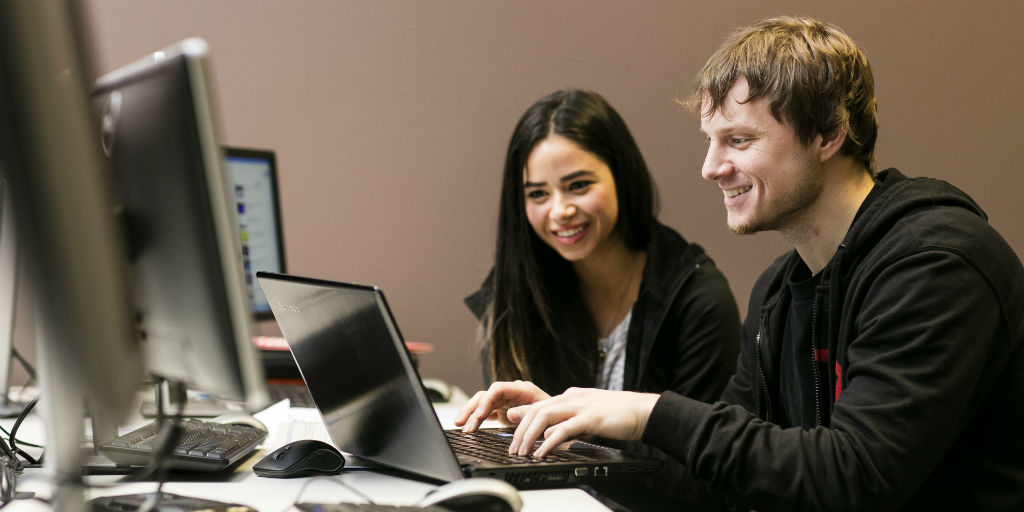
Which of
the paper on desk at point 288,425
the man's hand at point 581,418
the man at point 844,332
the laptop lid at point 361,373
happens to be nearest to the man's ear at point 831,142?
the man at point 844,332

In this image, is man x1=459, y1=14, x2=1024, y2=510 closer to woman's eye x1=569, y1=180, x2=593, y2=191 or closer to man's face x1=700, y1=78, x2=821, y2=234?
man's face x1=700, y1=78, x2=821, y2=234

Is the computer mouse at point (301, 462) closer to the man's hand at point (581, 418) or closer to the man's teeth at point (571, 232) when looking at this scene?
the man's hand at point (581, 418)

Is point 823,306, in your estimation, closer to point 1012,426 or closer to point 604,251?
point 1012,426

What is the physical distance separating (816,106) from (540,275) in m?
0.88

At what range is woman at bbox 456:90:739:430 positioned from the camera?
5.64 feet

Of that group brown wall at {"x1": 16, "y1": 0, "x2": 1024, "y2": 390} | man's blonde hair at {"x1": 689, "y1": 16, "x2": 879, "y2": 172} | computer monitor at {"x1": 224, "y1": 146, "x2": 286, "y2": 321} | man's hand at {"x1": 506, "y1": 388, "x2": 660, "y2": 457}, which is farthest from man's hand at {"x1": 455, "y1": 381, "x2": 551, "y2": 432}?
brown wall at {"x1": 16, "y1": 0, "x2": 1024, "y2": 390}

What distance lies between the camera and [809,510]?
3.13 ft

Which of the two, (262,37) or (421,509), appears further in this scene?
(262,37)

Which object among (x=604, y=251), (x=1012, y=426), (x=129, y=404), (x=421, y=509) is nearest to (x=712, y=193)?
(x=604, y=251)

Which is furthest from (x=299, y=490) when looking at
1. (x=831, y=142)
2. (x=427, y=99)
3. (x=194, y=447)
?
(x=427, y=99)

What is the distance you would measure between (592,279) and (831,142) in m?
0.85

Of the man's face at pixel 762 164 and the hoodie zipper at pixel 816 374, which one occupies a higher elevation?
the man's face at pixel 762 164

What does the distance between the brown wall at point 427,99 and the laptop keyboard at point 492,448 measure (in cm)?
120

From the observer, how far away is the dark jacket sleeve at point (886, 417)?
0.91m
